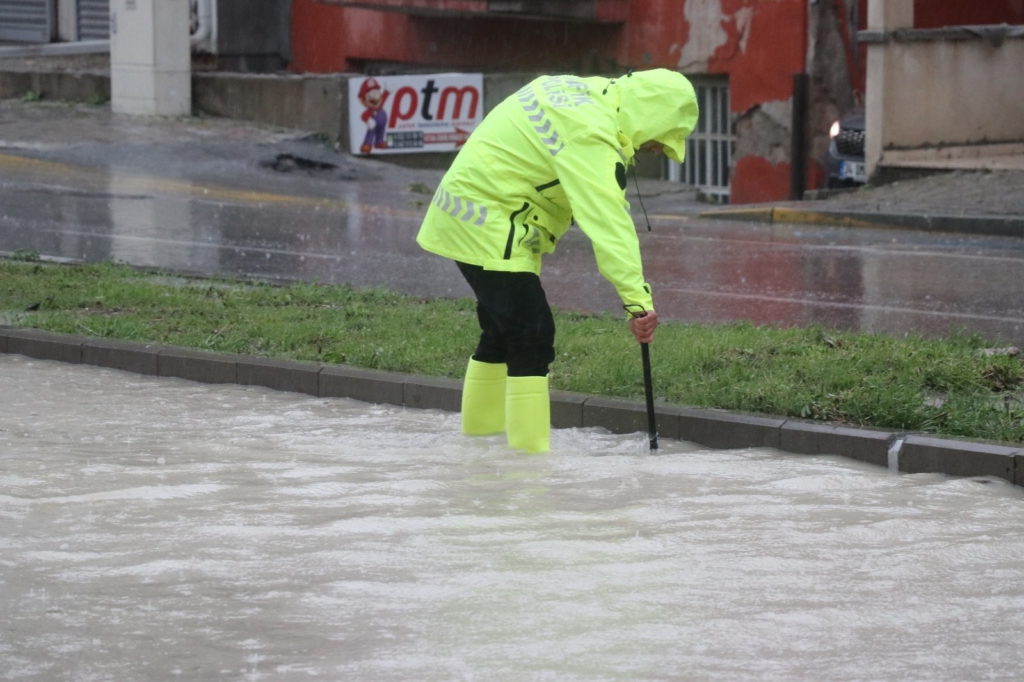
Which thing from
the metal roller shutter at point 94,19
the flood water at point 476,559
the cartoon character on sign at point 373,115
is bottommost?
the flood water at point 476,559

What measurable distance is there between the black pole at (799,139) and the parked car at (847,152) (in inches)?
20.0

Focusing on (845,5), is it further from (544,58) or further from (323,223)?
(323,223)

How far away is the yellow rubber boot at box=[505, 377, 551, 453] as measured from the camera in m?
5.88

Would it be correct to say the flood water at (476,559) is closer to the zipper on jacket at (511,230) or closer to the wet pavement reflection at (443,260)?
the zipper on jacket at (511,230)

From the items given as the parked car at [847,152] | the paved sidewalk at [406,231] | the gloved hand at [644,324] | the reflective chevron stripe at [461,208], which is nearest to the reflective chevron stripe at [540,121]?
the reflective chevron stripe at [461,208]

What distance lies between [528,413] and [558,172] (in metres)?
0.97

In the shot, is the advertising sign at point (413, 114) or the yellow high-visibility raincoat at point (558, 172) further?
the advertising sign at point (413, 114)

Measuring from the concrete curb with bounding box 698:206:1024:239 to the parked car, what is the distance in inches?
83.9

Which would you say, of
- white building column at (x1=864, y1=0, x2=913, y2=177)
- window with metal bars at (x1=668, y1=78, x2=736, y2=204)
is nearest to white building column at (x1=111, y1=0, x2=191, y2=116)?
window with metal bars at (x1=668, y1=78, x2=736, y2=204)

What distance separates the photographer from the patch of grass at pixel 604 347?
6.14 meters

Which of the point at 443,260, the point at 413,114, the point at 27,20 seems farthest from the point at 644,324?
the point at 27,20

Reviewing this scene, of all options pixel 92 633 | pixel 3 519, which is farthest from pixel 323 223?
pixel 92 633

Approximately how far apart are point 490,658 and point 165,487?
2049 millimetres

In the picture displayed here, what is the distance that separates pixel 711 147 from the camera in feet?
69.9
